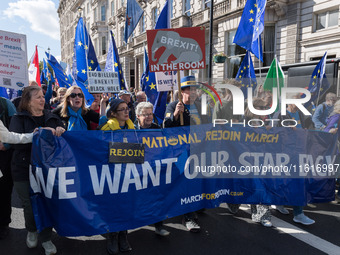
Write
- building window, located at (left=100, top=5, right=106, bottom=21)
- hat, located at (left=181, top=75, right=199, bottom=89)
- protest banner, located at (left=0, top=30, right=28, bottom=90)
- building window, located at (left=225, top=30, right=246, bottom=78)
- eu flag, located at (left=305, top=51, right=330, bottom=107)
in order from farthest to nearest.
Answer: building window, located at (left=100, top=5, right=106, bottom=21)
building window, located at (left=225, top=30, right=246, bottom=78)
eu flag, located at (left=305, top=51, right=330, bottom=107)
hat, located at (left=181, top=75, right=199, bottom=89)
protest banner, located at (left=0, top=30, right=28, bottom=90)

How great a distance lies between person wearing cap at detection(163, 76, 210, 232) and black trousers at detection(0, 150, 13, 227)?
2052 mm

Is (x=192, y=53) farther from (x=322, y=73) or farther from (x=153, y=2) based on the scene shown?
(x=153, y=2)

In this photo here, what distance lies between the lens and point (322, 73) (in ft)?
22.1

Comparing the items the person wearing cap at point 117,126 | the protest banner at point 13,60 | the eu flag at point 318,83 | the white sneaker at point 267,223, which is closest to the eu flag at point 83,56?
the protest banner at point 13,60

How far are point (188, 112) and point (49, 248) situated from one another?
2.45 metres

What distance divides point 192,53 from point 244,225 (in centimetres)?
252

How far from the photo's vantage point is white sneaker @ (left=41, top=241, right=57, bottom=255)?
3055 millimetres

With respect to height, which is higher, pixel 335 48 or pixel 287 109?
pixel 335 48

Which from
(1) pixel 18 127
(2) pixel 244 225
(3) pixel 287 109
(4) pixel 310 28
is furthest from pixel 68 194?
(4) pixel 310 28

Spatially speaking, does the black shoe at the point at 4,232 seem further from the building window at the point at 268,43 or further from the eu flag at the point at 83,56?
the building window at the point at 268,43

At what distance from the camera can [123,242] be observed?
127 inches

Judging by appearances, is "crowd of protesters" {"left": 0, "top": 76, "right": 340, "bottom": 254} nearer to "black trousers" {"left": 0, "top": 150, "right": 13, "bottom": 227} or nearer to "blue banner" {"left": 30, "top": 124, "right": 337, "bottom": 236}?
"black trousers" {"left": 0, "top": 150, "right": 13, "bottom": 227}

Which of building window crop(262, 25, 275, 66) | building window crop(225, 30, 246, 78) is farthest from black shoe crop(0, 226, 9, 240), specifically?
building window crop(225, 30, 246, 78)

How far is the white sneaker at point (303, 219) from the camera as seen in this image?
3879mm
